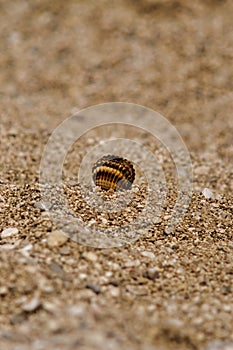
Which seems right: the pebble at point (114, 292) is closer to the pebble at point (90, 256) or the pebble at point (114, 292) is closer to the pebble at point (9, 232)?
the pebble at point (90, 256)

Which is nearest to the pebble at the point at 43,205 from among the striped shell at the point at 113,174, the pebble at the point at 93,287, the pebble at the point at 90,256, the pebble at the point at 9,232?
the pebble at the point at 9,232

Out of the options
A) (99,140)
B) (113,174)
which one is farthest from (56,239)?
(99,140)

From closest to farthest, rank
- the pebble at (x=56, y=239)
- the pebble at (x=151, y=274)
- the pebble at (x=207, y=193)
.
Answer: the pebble at (x=151, y=274) → the pebble at (x=56, y=239) → the pebble at (x=207, y=193)

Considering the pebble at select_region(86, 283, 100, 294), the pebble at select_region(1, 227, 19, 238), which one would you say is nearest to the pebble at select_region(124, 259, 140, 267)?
the pebble at select_region(86, 283, 100, 294)

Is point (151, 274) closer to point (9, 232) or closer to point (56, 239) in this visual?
point (56, 239)

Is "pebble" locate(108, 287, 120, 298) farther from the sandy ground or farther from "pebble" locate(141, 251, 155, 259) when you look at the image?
"pebble" locate(141, 251, 155, 259)

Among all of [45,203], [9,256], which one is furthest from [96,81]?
[9,256]
